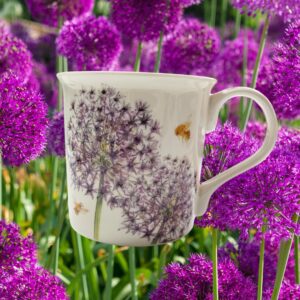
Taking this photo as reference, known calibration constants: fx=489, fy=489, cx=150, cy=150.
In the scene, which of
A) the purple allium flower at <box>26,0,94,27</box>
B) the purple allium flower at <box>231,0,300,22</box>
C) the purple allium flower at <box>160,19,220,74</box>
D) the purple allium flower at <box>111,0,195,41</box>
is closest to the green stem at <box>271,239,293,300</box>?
the purple allium flower at <box>231,0,300,22</box>

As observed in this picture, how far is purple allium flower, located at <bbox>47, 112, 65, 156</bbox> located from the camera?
72 cm

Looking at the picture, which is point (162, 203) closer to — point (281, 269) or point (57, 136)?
point (281, 269)

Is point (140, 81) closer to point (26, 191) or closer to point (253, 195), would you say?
point (253, 195)

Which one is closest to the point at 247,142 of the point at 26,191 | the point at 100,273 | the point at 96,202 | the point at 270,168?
the point at 270,168

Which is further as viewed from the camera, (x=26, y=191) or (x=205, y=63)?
(x=26, y=191)

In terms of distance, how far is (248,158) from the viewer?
484 mm

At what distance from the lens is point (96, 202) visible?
512 millimetres

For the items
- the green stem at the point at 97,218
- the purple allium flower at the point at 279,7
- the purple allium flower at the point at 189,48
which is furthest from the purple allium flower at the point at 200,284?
the purple allium flower at the point at 189,48

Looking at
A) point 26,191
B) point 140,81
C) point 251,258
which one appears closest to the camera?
→ point 140,81

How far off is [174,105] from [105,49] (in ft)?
1.27

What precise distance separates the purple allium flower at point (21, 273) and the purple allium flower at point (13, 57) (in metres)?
0.27

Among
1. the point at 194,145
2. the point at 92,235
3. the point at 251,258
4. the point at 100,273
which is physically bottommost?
the point at 100,273

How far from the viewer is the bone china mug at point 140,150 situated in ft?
1.58

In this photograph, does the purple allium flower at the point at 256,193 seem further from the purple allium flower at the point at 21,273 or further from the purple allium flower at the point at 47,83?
the purple allium flower at the point at 47,83
